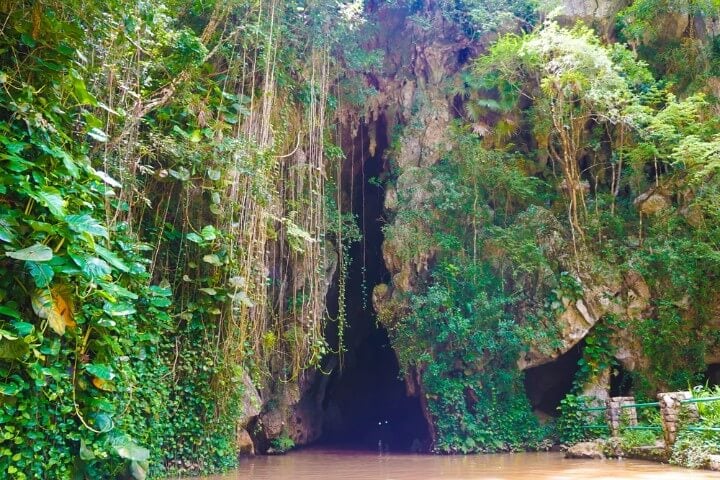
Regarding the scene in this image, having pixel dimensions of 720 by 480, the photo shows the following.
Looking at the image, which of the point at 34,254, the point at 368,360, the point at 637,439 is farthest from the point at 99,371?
the point at 368,360

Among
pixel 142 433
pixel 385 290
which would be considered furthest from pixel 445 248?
pixel 142 433

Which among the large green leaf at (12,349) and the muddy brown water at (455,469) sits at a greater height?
the large green leaf at (12,349)

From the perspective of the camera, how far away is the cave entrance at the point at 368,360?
38.9 feet

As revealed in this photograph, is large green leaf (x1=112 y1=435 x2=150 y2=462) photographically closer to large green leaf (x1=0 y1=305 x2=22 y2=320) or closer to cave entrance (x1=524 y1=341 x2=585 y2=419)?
large green leaf (x1=0 y1=305 x2=22 y2=320)

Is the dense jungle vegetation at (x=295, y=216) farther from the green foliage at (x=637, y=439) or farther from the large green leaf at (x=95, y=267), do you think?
the green foliage at (x=637, y=439)

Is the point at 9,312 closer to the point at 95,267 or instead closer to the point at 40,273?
the point at 40,273

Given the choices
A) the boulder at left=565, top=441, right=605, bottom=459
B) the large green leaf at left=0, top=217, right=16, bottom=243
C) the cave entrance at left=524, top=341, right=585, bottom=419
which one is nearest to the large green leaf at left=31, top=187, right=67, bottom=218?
the large green leaf at left=0, top=217, right=16, bottom=243

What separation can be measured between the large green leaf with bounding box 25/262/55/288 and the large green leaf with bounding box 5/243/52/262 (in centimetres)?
9

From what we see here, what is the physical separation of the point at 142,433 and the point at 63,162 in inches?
110

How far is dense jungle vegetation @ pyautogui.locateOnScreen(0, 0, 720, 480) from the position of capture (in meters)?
4.24

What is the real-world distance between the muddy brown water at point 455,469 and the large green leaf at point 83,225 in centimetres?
316

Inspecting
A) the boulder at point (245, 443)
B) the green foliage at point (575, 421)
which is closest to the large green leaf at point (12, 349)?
the boulder at point (245, 443)

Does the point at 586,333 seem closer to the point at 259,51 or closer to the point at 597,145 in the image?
the point at 597,145

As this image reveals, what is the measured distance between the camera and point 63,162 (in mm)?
4293
